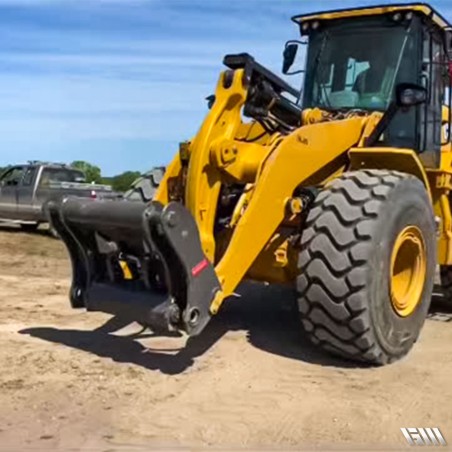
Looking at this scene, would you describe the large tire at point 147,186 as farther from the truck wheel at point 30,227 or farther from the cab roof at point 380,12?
the truck wheel at point 30,227

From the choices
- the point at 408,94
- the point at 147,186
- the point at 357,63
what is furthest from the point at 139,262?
the point at 357,63

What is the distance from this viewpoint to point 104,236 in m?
6.17

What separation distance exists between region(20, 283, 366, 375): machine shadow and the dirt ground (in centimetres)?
1

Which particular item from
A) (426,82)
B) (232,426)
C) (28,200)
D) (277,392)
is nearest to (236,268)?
(277,392)

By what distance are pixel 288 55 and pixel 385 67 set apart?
3.48ft

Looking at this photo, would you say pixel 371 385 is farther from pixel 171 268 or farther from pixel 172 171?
pixel 172 171

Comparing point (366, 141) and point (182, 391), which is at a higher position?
point (366, 141)

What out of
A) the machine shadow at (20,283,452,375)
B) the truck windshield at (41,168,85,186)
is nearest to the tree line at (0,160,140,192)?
the truck windshield at (41,168,85,186)

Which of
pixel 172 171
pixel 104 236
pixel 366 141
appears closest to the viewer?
pixel 104 236

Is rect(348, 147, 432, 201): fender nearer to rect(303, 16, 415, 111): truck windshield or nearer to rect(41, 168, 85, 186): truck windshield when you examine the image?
rect(303, 16, 415, 111): truck windshield

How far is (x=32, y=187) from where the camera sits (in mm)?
19219

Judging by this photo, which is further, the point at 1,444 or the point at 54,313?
the point at 54,313

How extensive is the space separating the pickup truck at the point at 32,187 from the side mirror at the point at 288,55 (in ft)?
35.7

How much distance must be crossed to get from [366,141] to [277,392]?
2.52m
